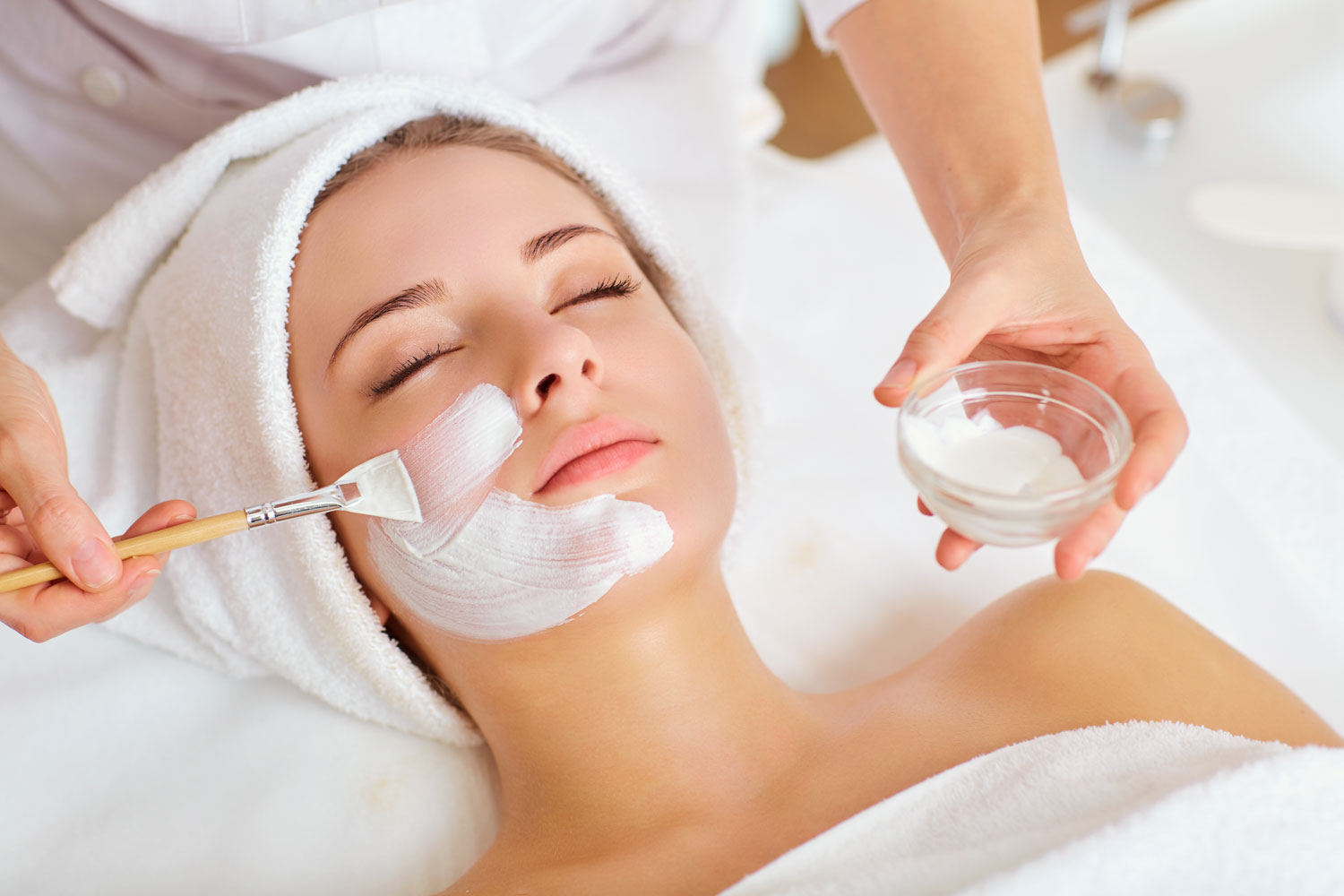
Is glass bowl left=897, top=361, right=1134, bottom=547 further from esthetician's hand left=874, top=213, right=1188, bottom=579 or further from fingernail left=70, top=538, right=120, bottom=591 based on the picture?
fingernail left=70, top=538, right=120, bottom=591

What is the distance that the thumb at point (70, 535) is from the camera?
98 cm

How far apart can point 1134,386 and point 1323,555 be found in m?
0.72

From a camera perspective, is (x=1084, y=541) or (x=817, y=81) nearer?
(x=1084, y=541)

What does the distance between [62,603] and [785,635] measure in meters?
0.85

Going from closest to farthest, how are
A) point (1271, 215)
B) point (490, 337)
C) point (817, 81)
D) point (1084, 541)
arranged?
point (1084, 541) → point (490, 337) → point (1271, 215) → point (817, 81)

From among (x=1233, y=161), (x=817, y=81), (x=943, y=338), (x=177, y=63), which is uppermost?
(x=177, y=63)

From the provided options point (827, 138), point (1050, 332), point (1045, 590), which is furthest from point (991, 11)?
point (827, 138)

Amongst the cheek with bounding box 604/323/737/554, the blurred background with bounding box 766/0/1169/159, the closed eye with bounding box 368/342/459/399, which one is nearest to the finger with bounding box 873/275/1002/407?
the cheek with bounding box 604/323/737/554

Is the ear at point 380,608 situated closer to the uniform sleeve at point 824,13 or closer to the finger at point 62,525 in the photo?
the finger at point 62,525

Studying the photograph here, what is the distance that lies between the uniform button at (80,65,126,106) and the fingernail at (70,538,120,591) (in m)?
0.81

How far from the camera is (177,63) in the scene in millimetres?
1512

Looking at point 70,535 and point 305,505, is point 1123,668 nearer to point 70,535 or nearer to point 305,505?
point 305,505

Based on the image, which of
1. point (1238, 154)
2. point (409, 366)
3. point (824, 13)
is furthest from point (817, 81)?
point (409, 366)

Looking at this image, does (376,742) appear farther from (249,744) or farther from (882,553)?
(882,553)
